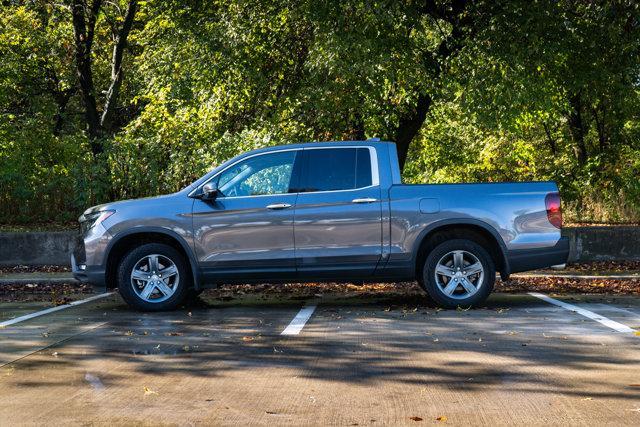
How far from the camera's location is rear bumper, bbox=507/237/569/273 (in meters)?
10.7

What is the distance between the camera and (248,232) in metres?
10.8

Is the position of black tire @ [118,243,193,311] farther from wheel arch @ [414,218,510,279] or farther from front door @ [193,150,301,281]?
wheel arch @ [414,218,510,279]

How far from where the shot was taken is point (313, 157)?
10992 millimetres

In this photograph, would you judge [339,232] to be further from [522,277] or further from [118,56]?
[118,56]

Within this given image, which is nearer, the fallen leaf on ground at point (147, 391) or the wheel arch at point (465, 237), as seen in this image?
the fallen leaf on ground at point (147, 391)

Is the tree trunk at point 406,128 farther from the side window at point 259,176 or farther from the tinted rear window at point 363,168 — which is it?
the side window at point 259,176

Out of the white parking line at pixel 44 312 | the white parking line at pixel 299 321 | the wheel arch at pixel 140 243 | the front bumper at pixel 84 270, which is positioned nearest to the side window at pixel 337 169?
the white parking line at pixel 299 321

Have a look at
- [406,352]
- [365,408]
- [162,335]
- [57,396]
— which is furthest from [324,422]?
[162,335]

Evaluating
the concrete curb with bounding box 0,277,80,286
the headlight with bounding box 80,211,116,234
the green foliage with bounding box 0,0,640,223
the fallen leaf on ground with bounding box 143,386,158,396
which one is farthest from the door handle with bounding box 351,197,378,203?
the concrete curb with bounding box 0,277,80,286

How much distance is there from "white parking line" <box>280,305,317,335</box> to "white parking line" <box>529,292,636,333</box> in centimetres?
291

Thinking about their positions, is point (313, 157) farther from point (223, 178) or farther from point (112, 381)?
point (112, 381)

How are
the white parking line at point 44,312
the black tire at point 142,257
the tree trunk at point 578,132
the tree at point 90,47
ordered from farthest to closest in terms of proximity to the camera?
the tree at point 90,47
the tree trunk at point 578,132
the black tire at point 142,257
the white parking line at point 44,312

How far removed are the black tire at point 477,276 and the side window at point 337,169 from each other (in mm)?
1116

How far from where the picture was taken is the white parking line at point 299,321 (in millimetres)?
9281
